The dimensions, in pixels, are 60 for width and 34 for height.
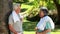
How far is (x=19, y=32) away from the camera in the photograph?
5.81m

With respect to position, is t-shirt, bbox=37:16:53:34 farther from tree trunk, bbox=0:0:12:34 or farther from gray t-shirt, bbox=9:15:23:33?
tree trunk, bbox=0:0:12:34

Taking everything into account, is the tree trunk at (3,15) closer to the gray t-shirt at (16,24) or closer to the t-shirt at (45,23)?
the gray t-shirt at (16,24)

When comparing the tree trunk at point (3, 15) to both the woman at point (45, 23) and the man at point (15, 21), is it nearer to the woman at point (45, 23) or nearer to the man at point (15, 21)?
the man at point (15, 21)

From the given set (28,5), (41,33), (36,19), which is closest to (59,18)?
(36,19)

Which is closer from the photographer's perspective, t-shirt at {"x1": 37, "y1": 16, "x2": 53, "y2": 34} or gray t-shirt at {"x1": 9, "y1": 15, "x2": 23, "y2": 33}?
gray t-shirt at {"x1": 9, "y1": 15, "x2": 23, "y2": 33}

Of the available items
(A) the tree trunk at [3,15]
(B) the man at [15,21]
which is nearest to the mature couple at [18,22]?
(B) the man at [15,21]

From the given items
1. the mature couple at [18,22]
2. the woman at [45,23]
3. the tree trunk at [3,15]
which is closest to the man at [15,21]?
the mature couple at [18,22]

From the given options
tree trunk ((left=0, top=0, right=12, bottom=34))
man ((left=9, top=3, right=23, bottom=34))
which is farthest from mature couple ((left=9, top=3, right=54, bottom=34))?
tree trunk ((left=0, top=0, right=12, bottom=34))

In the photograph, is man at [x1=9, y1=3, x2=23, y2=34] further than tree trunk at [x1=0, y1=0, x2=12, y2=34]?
No

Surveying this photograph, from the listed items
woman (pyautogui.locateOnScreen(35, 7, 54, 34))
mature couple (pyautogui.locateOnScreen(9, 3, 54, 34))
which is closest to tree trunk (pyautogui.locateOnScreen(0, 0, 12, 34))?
mature couple (pyautogui.locateOnScreen(9, 3, 54, 34))

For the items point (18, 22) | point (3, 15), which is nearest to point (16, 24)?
point (18, 22)

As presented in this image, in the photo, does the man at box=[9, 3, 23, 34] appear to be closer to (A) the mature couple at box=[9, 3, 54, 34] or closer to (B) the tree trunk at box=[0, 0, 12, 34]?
(A) the mature couple at box=[9, 3, 54, 34]

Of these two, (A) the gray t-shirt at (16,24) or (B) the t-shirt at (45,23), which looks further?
(B) the t-shirt at (45,23)

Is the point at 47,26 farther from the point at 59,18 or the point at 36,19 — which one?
the point at 36,19
